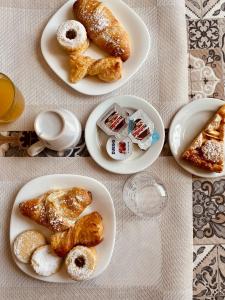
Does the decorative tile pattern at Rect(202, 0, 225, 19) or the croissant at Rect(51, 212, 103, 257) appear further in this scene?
the decorative tile pattern at Rect(202, 0, 225, 19)

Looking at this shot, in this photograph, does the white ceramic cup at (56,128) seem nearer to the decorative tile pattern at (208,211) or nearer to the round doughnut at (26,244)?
the round doughnut at (26,244)

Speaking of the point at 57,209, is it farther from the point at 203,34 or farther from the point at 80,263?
the point at 203,34

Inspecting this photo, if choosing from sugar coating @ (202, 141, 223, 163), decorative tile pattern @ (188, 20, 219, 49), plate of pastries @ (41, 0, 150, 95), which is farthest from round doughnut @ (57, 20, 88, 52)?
sugar coating @ (202, 141, 223, 163)

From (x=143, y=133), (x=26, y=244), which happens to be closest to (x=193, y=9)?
(x=143, y=133)

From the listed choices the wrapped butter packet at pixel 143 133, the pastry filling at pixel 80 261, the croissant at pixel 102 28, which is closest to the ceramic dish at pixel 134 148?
the wrapped butter packet at pixel 143 133

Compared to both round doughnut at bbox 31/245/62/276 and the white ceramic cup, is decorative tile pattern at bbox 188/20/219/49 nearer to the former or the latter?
the white ceramic cup
